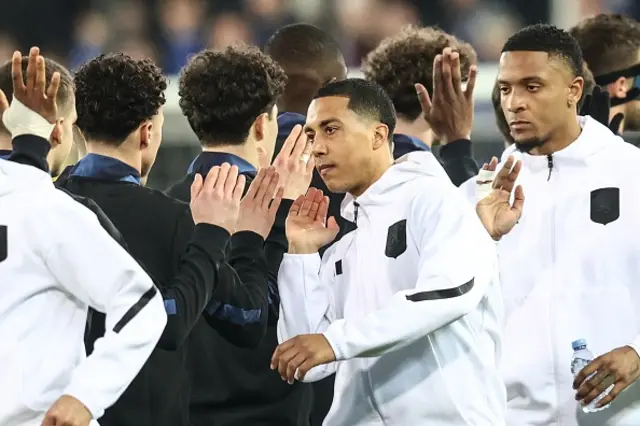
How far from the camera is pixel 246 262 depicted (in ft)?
13.4

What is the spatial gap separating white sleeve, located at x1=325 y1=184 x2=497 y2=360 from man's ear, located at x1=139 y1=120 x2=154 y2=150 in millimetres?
807

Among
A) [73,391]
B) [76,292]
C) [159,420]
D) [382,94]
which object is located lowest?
[159,420]

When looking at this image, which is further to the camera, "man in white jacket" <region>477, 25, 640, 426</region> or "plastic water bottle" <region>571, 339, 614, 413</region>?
"man in white jacket" <region>477, 25, 640, 426</region>

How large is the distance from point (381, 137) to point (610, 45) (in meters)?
1.74

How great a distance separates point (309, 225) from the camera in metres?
4.30

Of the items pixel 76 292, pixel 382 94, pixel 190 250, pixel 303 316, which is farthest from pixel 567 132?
pixel 76 292

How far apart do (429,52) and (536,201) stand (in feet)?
Result: 3.39

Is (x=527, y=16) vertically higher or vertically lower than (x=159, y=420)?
higher

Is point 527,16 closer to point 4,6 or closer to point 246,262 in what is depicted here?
point 4,6

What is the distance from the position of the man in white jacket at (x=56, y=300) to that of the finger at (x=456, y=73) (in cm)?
198

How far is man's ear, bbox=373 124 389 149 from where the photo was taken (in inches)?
167

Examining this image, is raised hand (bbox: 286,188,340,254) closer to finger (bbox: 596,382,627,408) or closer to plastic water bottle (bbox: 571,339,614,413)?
plastic water bottle (bbox: 571,339,614,413)

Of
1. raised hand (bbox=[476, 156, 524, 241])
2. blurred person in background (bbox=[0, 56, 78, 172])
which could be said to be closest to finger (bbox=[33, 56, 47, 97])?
→ blurred person in background (bbox=[0, 56, 78, 172])

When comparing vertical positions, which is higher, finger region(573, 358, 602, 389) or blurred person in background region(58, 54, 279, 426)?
blurred person in background region(58, 54, 279, 426)
